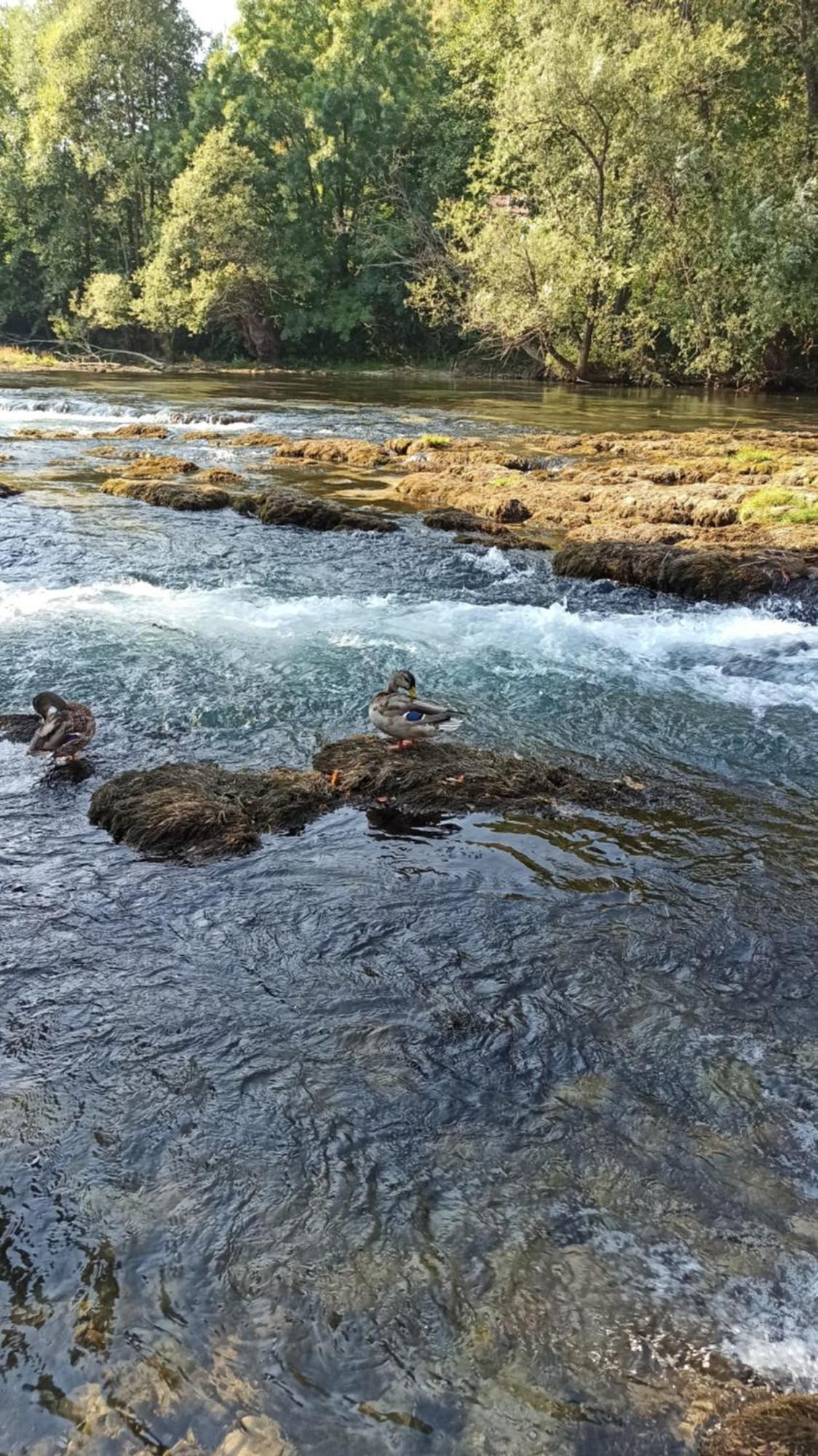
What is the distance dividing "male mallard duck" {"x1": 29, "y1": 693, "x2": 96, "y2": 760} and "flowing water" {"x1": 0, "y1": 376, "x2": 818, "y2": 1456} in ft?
0.69

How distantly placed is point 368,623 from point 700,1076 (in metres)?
7.44

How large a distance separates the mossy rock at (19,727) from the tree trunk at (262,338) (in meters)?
47.8

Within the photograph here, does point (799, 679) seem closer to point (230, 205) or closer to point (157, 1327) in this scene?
point (157, 1327)

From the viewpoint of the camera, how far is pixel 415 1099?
4168 mm

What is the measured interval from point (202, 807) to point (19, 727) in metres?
2.38

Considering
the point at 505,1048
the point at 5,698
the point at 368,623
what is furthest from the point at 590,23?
the point at 505,1048

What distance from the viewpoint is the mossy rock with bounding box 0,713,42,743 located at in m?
7.75

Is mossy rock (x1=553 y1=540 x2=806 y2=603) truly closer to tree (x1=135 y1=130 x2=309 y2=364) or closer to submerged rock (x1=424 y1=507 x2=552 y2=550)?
submerged rock (x1=424 y1=507 x2=552 y2=550)

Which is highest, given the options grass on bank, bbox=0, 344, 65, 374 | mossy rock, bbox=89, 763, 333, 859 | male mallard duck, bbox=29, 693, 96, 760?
grass on bank, bbox=0, 344, 65, 374

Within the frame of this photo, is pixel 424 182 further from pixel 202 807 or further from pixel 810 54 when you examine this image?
pixel 202 807

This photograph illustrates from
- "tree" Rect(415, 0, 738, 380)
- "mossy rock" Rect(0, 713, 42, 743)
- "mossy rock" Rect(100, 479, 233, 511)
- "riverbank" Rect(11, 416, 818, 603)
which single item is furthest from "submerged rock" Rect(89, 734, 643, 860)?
"tree" Rect(415, 0, 738, 380)

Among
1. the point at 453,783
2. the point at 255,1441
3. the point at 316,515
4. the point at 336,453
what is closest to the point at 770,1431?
the point at 255,1441

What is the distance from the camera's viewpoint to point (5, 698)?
343 inches

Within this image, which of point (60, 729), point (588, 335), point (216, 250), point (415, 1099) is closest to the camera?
point (415, 1099)
